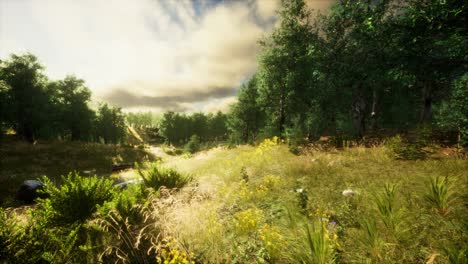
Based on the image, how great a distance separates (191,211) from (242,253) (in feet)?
5.54

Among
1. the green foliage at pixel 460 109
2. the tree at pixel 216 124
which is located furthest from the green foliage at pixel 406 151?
the tree at pixel 216 124

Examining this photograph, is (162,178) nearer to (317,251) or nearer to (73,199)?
(73,199)

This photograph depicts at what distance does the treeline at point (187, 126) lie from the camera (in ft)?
259

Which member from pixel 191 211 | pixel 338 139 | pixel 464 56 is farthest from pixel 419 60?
pixel 191 211

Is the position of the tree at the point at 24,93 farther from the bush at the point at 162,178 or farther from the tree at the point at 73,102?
the bush at the point at 162,178

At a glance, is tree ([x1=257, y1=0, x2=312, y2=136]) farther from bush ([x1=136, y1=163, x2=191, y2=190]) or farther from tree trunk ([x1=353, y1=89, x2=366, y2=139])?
bush ([x1=136, y1=163, x2=191, y2=190])

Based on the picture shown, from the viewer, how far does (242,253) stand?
126 inches

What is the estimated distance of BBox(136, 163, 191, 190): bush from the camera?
627cm

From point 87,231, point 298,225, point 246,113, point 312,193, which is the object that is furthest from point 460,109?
point 246,113

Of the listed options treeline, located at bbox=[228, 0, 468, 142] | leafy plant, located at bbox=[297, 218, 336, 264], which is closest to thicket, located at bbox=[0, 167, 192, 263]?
leafy plant, located at bbox=[297, 218, 336, 264]

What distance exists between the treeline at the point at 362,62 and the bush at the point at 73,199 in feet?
30.9

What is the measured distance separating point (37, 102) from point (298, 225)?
1578 inches

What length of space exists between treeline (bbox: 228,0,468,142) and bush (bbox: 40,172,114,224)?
943 cm

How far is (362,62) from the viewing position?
11477 millimetres
